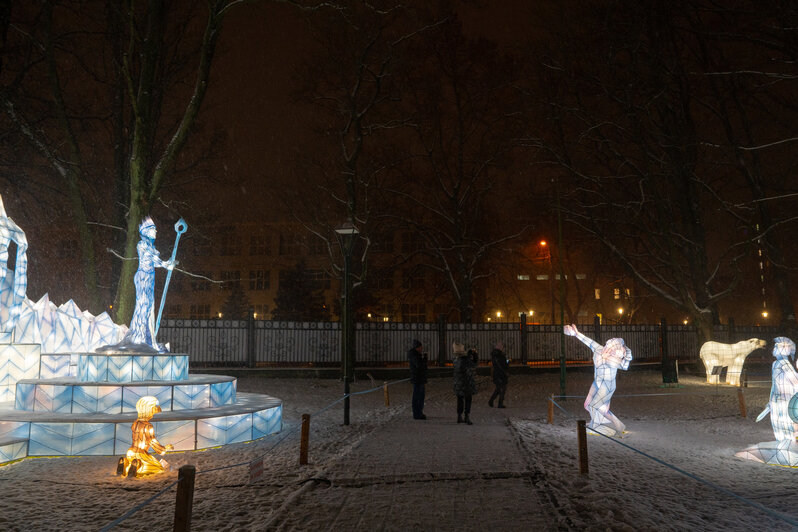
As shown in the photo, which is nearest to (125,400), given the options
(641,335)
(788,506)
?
(788,506)

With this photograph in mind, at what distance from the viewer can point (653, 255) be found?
2480cm

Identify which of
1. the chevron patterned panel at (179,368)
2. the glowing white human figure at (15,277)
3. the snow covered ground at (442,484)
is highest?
the glowing white human figure at (15,277)

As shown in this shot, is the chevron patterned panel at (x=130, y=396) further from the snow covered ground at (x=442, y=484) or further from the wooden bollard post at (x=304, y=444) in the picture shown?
the wooden bollard post at (x=304, y=444)

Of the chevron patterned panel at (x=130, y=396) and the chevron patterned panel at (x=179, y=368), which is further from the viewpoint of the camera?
the chevron patterned panel at (x=179, y=368)

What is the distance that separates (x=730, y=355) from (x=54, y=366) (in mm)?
20284

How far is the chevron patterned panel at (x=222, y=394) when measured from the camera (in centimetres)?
1113

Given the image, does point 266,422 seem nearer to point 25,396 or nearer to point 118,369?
point 118,369

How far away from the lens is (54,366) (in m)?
12.3

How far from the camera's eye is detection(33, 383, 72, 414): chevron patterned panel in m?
10.1

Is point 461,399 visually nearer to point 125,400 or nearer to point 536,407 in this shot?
point 536,407

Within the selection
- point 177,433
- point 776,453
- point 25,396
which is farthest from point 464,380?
point 25,396

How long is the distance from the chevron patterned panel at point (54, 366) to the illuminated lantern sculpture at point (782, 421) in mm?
12890

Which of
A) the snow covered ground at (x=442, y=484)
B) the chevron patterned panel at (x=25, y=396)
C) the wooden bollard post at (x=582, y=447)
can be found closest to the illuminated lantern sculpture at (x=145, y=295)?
the chevron patterned panel at (x=25, y=396)

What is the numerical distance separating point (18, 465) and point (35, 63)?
45.6ft
